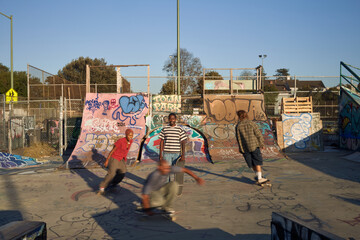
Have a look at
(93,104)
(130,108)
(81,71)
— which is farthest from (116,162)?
(81,71)

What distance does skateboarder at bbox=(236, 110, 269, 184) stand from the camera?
7285 mm

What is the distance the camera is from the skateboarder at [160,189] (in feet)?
15.9

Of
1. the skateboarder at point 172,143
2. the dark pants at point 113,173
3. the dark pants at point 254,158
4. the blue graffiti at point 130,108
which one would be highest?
the blue graffiti at point 130,108

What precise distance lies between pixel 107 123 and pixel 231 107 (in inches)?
220

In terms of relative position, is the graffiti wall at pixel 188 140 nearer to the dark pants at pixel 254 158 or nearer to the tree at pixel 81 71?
the dark pants at pixel 254 158

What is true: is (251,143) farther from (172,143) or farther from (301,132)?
(301,132)

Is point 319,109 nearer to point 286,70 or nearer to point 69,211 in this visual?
point 69,211

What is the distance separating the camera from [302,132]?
13.2 meters

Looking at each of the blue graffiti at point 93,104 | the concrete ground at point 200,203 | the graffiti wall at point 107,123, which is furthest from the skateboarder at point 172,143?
the blue graffiti at point 93,104

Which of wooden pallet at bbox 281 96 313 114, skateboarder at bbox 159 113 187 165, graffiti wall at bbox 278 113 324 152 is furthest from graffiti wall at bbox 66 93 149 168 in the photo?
wooden pallet at bbox 281 96 313 114

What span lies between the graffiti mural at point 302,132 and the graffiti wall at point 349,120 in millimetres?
1341

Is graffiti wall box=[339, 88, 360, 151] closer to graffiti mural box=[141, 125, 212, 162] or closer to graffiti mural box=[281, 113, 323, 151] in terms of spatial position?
graffiti mural box=[281, 113, 323, 151]

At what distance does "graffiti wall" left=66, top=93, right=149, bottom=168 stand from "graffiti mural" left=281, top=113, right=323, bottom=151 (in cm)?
619

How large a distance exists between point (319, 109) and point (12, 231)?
16.0 metres
